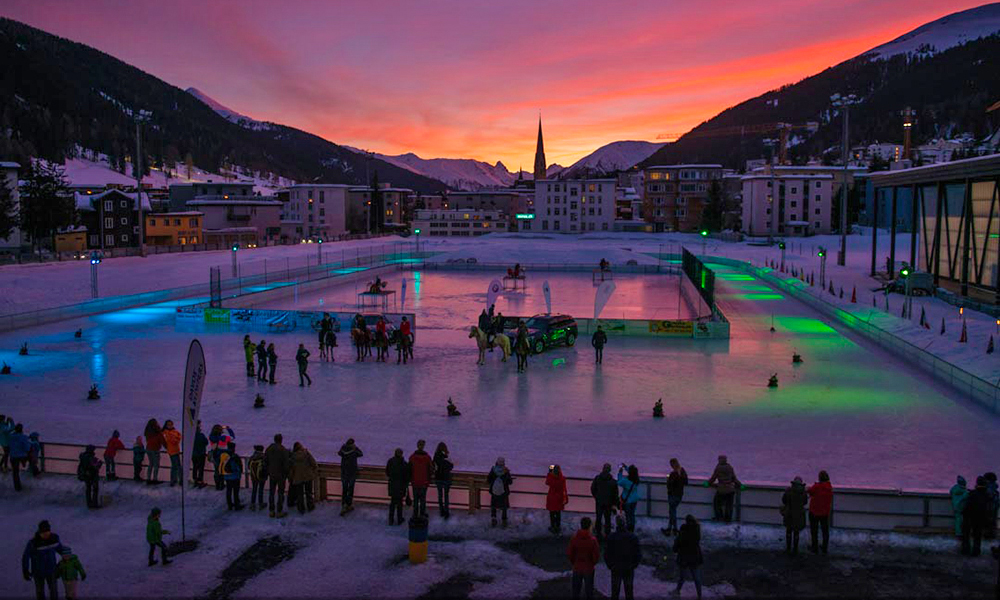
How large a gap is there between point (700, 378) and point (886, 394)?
519 centimetres

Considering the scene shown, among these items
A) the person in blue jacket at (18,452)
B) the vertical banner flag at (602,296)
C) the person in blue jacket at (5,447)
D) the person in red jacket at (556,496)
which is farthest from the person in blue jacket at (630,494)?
the vertical banner flag at (602,296)

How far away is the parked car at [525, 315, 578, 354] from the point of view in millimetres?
27766

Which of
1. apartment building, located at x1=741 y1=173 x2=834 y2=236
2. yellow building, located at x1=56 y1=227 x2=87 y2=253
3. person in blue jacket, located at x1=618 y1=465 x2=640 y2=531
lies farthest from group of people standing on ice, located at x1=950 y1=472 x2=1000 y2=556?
apartment building, located at x1=741 y1=173 x2=834 y2=236

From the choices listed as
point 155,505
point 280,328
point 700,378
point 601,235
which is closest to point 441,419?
point 155,505

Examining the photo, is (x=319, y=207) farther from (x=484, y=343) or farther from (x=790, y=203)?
(x=484, y=343)

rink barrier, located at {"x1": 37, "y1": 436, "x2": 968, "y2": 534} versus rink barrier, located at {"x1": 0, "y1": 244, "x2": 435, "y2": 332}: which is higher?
rink barrier, located at {"x1": 0, "y1": 244, "x2": 435, "y2": 332}

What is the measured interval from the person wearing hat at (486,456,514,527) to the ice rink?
292 centimetres

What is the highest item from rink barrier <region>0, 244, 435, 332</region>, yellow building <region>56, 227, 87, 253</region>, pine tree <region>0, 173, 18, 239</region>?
Result: pine tree <region>0, 173, 18, 239</region>

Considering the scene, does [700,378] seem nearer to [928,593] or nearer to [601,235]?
[928,593]

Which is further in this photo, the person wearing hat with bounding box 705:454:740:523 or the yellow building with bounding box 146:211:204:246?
the yellow building with bounding box 146:211:204:246

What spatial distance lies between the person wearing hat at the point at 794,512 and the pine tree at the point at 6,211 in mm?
71475

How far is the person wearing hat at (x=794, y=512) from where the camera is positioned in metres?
10.7

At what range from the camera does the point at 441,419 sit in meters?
18.5

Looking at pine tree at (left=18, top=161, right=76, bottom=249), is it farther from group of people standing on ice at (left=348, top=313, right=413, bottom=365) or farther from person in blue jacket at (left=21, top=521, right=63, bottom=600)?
person in blue jacket at (left=21, top=521, right=63, bottom=600)
